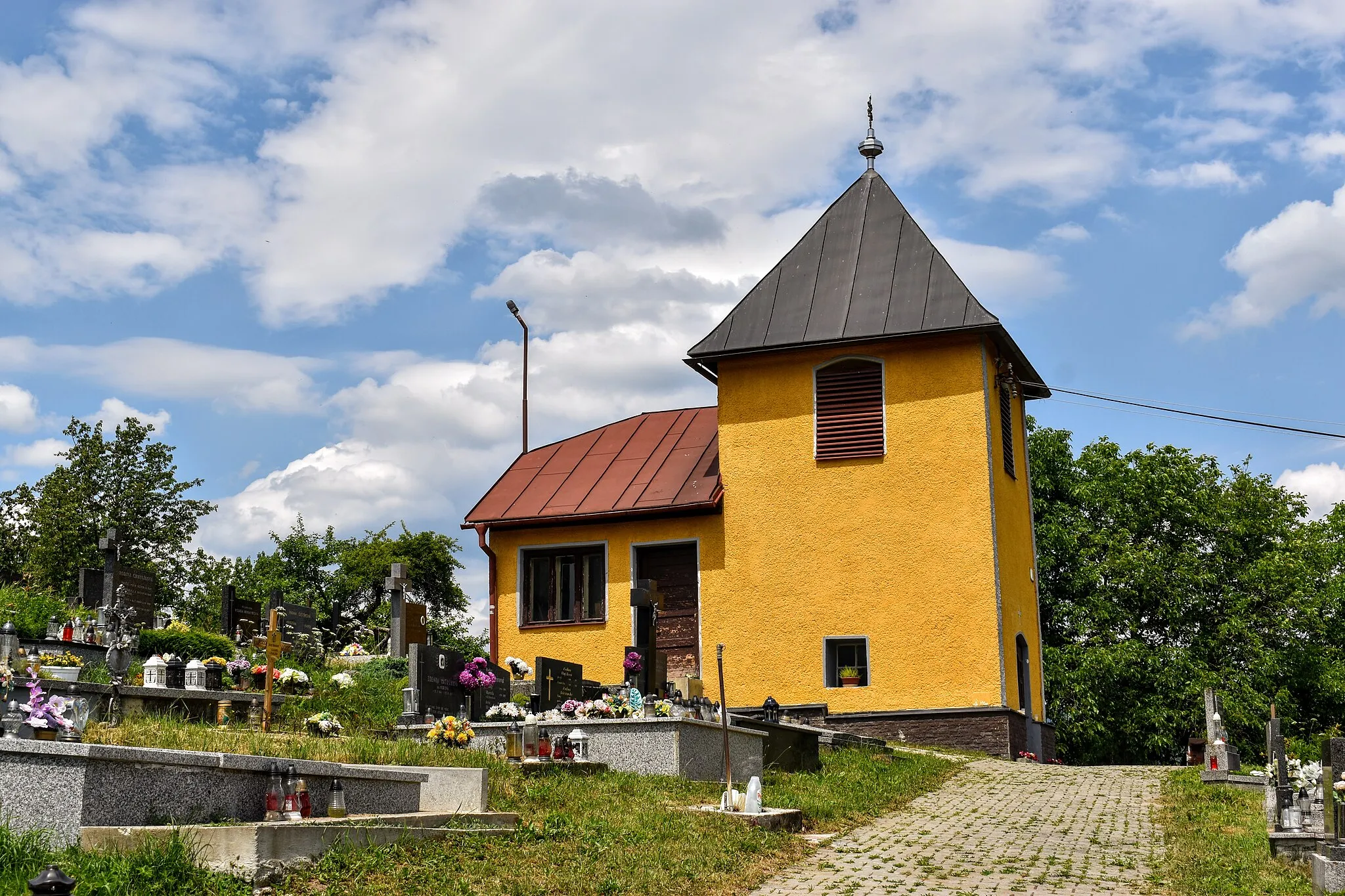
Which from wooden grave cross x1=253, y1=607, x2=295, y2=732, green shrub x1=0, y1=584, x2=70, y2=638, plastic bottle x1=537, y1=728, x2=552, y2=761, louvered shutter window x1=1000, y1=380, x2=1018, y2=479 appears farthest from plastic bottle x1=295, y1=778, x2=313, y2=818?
louvered shutter window x1=1000, y1=380, x2=1018, y2=479

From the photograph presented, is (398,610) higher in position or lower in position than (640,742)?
higher

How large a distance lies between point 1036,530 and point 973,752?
1064 centimetres

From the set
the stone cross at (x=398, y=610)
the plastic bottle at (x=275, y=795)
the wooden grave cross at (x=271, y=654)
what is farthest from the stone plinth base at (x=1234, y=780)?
the stone cross at (x=398, y=610)

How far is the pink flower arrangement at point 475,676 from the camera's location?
1519 cm

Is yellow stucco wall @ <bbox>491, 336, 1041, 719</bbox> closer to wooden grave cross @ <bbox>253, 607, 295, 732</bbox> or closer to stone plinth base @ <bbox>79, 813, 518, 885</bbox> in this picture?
wooden grave cross @ <bbox>253, 607, 295, 732</bbox>

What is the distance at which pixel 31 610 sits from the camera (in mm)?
22328

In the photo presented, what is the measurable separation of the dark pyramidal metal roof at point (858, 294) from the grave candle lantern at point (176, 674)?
10508mm

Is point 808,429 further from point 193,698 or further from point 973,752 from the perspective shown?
point 193,698

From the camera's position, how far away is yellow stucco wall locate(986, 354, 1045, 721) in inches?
845

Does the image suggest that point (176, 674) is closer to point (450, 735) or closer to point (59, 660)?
point (59, 660)

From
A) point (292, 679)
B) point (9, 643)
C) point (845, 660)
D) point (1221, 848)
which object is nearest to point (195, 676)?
point (292, 679)

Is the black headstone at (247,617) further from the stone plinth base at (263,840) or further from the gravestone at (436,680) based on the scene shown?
the stone plinth base at (263,840)

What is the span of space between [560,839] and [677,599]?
13.8 metres

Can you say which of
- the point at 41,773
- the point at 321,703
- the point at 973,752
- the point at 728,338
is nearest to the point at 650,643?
the point at 321,703
